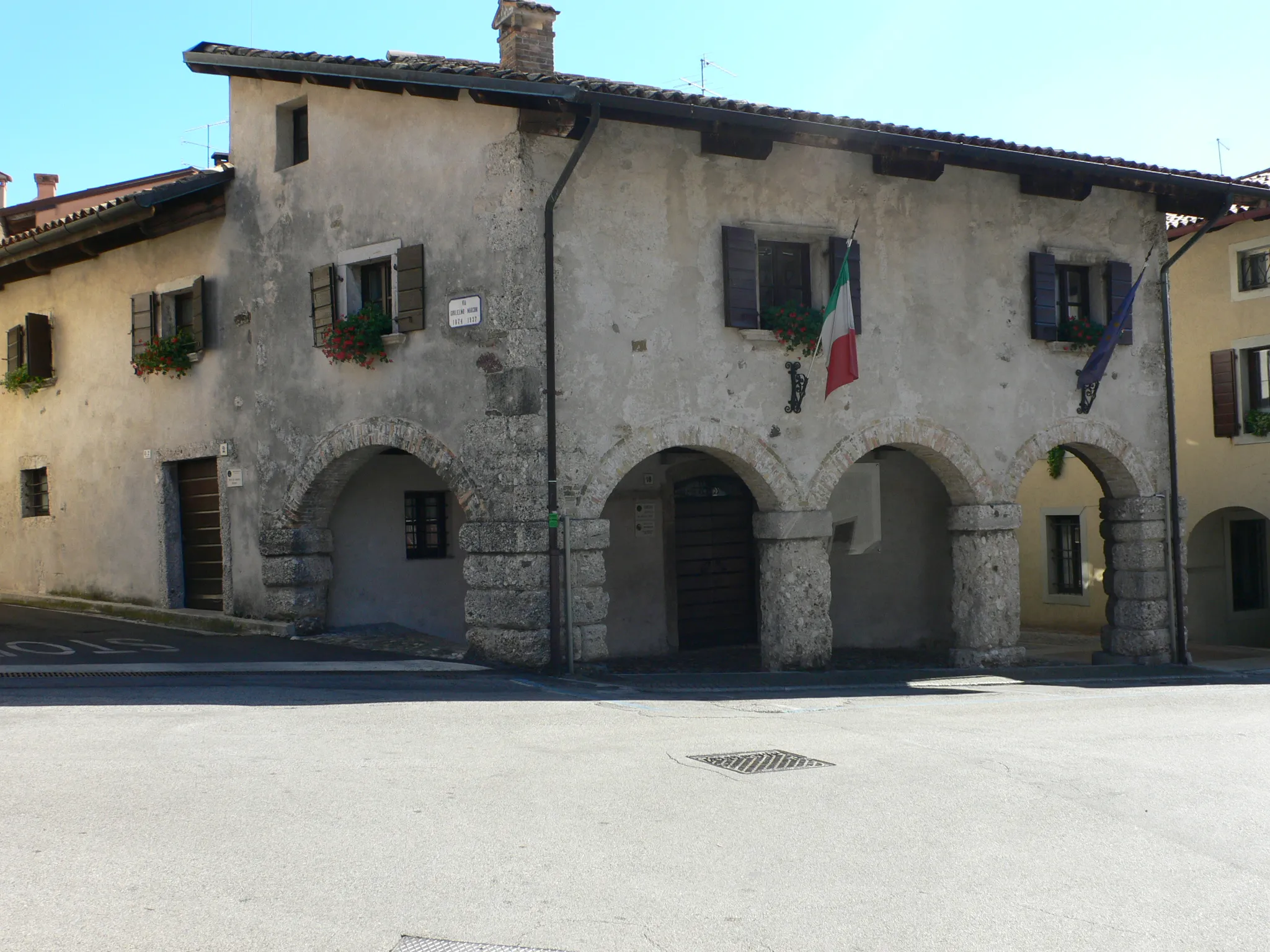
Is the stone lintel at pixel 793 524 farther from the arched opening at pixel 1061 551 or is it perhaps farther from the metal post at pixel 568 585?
the arched opening at pixel 1061 551

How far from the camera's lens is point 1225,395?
20.1 meters

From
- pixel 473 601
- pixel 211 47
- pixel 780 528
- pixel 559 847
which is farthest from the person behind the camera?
pixel 211 47

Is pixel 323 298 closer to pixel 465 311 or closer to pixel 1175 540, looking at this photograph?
pixel 465 311

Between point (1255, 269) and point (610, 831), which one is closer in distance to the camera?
point (610, 831)

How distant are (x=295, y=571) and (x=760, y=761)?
8.21 metres

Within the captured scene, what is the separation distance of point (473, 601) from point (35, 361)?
943cm

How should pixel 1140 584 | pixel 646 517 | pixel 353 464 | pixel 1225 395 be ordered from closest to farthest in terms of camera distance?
1. pixel 353 464
2. pixel 1140 584
3. pixel 646 517
4. pixel 1225 395

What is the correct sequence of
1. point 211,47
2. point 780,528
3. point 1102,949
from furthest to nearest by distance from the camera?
point 211,47 < point 780,528 < point 1102,949

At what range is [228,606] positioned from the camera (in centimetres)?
1518

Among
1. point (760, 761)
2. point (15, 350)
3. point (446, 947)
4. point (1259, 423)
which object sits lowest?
point (760, 761)

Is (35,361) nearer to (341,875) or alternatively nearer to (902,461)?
(902,461)

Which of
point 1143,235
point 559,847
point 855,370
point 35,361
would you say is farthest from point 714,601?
point 559,847

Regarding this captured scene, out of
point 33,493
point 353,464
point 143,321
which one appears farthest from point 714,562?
point 33,493

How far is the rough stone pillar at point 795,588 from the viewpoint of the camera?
13375 millimetres
